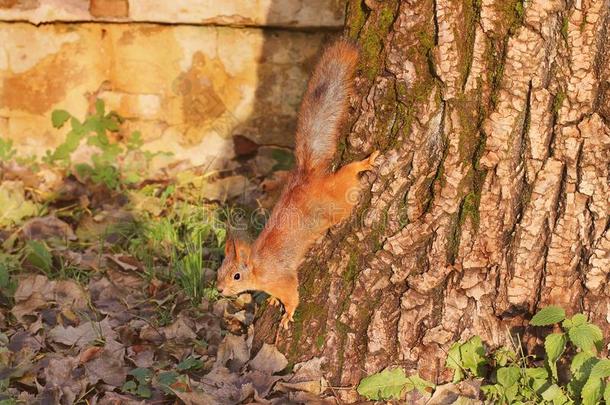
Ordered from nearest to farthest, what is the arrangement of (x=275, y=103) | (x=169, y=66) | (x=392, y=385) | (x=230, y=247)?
1. (x=392, y=385)
2. (x=230, y=247)
3. (x=169, y=66)
4. (x=275, y=103)

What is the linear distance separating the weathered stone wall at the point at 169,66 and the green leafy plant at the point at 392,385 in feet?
7.84

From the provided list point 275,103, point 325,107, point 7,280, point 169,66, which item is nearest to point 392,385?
point 325,107

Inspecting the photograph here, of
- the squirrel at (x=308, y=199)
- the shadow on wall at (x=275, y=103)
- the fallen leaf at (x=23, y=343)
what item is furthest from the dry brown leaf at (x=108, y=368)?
the shadow on wall at (x=275, y=103)

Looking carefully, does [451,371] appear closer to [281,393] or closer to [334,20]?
[281,393]

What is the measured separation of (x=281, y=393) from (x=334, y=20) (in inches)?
98.0

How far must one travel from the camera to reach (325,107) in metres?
2.90

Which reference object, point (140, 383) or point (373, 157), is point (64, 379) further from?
point (373, 157)

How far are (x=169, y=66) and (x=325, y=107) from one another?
2036 millimetres

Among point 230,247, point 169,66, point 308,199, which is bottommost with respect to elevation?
point 230,247

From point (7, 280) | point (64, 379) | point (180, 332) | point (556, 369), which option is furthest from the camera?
point (7, 280)

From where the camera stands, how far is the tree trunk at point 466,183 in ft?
8.06

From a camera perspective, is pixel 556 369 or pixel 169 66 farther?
pixel 169 66

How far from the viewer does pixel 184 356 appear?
3008 mm

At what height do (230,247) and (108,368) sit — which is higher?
(230,247)
